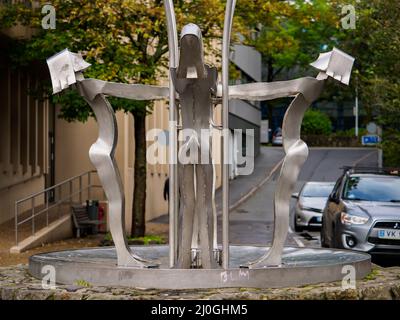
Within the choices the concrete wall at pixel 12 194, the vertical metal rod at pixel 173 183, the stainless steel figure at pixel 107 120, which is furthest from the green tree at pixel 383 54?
the vertical metal rod at pixel 173 183

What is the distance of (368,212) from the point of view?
16.0 m

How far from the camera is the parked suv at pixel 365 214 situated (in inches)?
618

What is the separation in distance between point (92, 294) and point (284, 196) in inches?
105

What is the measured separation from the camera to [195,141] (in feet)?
35.1

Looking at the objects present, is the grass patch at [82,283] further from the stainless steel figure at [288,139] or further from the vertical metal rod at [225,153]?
the stainless steel figure at [288,139]

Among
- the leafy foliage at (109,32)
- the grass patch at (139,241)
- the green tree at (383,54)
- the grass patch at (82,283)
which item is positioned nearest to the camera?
the grass patch at (82,283)

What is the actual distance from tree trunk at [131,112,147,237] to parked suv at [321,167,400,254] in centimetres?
626

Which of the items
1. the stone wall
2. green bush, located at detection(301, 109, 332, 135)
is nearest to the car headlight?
the stone wall

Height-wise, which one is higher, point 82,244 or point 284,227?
point 284,227

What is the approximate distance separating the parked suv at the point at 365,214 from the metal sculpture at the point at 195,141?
17.0 ft

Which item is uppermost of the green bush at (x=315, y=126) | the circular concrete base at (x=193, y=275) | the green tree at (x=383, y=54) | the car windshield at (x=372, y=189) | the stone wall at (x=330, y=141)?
the green tree at (x=383, y=54)

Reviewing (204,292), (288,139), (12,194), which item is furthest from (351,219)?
(12,194)

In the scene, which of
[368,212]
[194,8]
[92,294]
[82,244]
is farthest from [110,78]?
[92,294]
